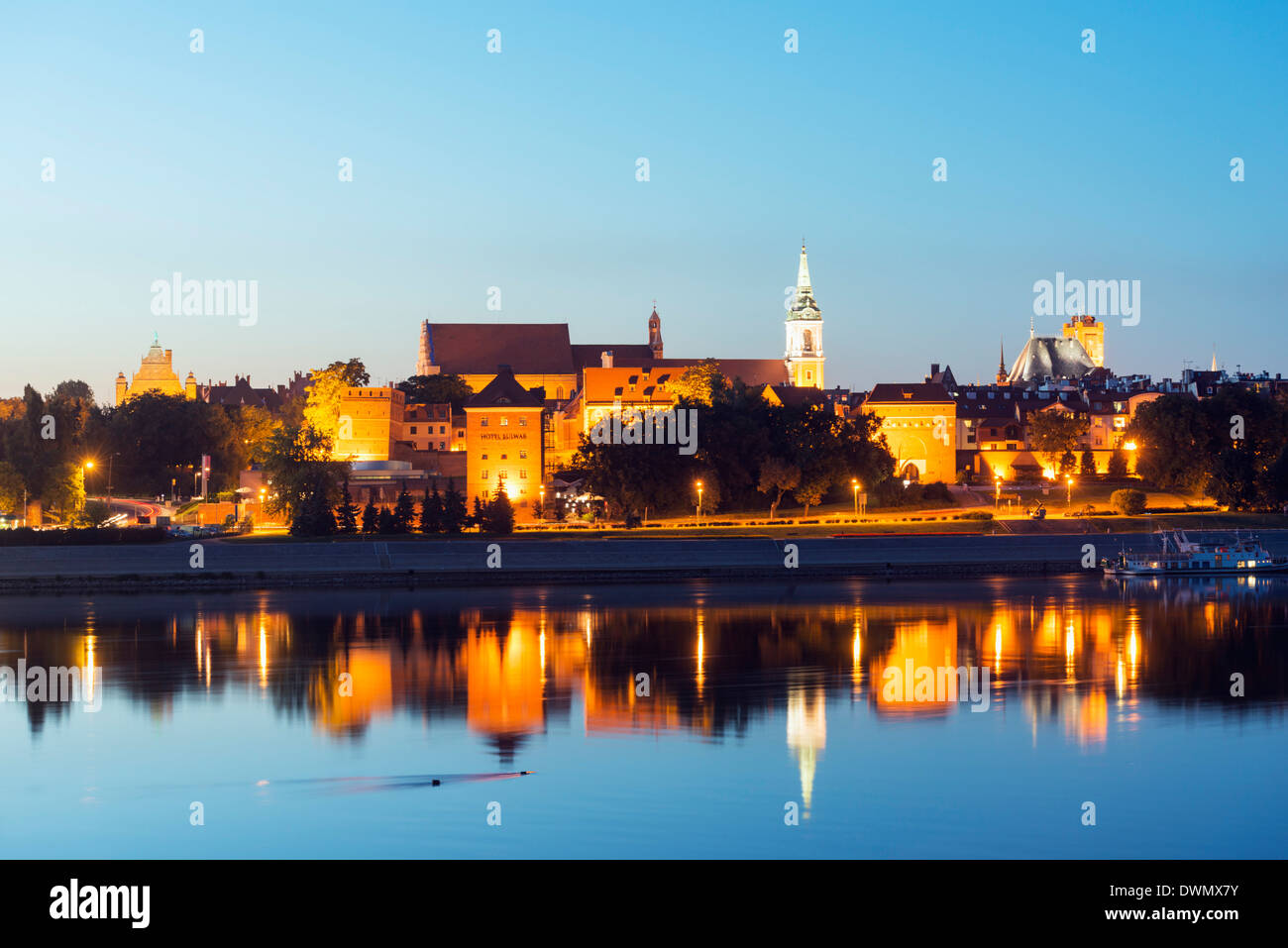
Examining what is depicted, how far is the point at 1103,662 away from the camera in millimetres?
33031

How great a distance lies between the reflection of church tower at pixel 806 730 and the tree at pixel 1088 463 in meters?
68.6

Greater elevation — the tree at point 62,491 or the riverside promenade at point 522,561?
the tree at point 62,491

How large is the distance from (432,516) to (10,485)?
20511 millimetres

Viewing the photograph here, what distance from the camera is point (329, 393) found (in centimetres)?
9556

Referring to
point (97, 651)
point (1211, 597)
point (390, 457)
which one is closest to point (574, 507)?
point (390, 457)

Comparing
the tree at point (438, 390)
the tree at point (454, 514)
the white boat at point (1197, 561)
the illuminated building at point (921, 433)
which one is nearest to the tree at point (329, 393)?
the tree at point (438, 390)

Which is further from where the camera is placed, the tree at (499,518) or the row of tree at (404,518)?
A: the tree at (499,518)

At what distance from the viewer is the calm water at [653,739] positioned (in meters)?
19.3

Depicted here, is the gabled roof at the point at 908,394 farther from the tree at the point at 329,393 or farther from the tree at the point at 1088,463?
the tree at the point at 329,393

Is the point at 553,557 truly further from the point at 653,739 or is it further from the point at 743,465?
the point at 653,739

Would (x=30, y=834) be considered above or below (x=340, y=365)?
below
